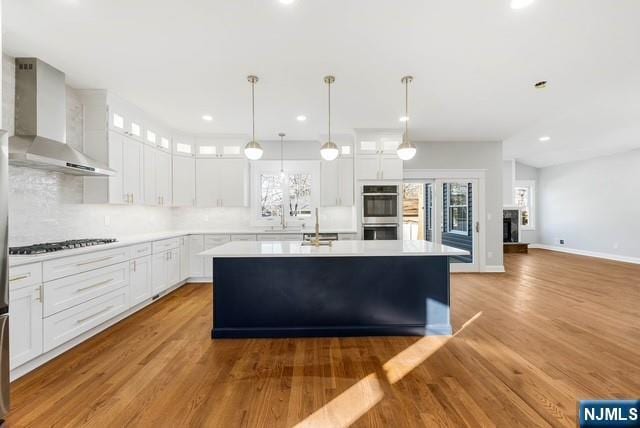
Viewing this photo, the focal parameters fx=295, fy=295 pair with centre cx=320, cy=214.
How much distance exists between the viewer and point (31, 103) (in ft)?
9.60

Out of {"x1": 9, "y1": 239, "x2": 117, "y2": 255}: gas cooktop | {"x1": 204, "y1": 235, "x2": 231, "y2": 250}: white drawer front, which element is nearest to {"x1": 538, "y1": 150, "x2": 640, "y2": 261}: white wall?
{"x1": 204, "y1": 235, "x2": 231, "y2": 250}: white drawer front

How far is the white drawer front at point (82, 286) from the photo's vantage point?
8.25 feet

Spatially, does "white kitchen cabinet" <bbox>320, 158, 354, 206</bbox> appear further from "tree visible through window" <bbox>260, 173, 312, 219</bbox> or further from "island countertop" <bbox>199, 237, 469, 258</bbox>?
"island countertop" <bbox>199, 237, 469, 258</bbox>

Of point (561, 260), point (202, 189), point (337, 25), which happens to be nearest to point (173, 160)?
point (202, 189)

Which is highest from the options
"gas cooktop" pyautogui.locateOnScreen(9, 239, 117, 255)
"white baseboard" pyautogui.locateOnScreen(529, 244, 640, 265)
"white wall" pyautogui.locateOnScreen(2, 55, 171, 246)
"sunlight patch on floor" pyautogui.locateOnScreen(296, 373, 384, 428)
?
"white wall" pyautogui.locateOnScreen(2, 55, 171, 246)

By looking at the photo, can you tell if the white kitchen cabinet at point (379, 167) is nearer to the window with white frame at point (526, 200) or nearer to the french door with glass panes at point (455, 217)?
the french door with glass panes at point (455, 217)

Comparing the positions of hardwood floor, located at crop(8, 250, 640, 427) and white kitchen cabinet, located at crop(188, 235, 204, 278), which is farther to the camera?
white kitchen cabinet, located at crop(188, 235, 204, 278)

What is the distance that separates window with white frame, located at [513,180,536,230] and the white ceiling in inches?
217

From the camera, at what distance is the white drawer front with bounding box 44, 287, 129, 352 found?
A: 252 centimetres

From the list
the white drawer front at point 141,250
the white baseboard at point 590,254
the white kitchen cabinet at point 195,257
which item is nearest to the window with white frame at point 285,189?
the white kitchen cabinet at point 195,257

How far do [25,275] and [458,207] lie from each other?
6.48m

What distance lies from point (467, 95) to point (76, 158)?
456 centimetres

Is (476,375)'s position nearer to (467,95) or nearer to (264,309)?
(264,309)

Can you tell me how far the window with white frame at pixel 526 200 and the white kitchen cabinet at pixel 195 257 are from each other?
9731 millimetres
